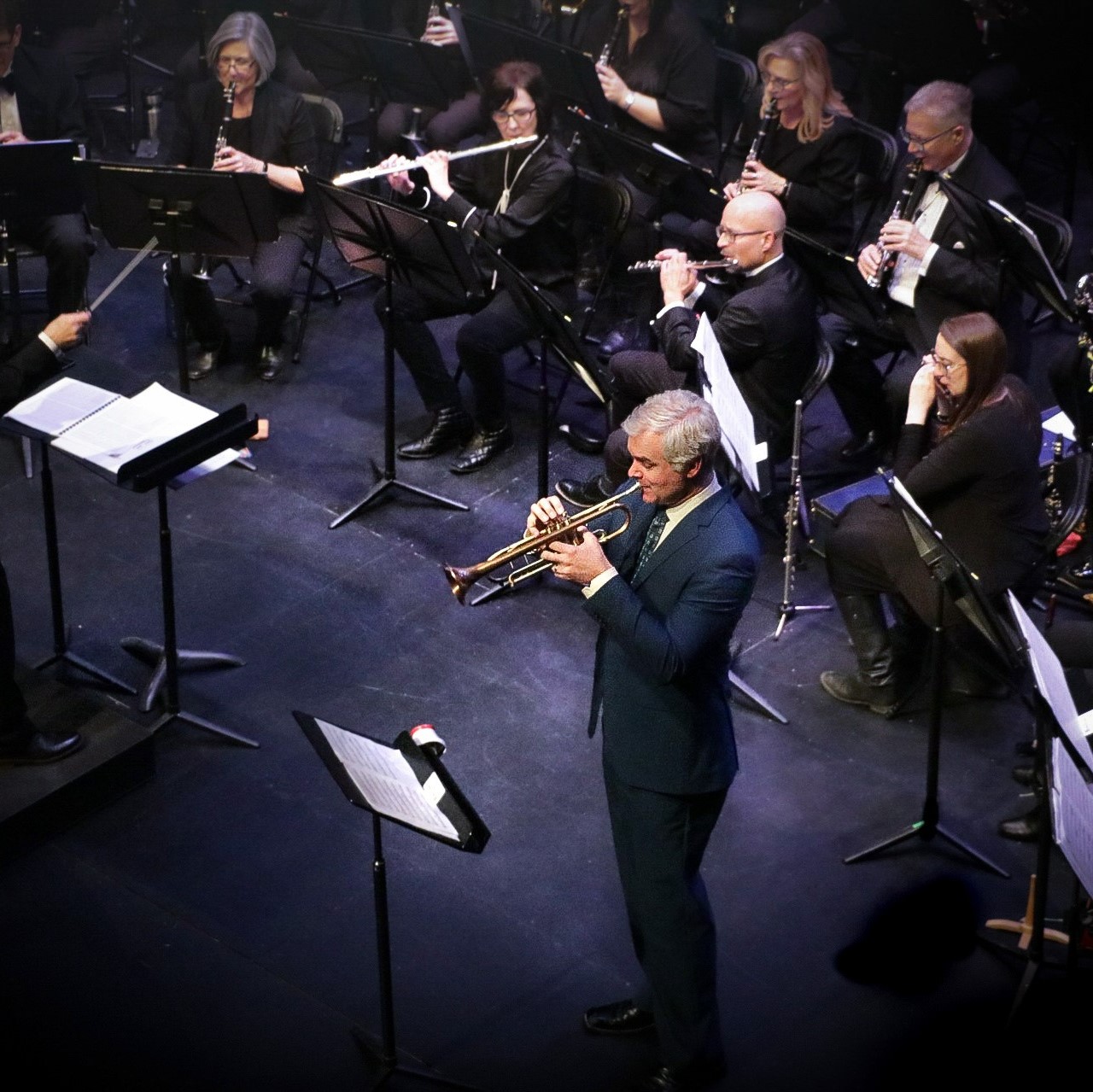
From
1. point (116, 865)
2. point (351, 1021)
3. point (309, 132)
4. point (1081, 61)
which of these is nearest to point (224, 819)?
point (116, 865)

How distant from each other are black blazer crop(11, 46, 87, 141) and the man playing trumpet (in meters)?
4.82

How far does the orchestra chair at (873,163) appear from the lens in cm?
714

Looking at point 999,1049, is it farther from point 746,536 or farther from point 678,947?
point 746,536

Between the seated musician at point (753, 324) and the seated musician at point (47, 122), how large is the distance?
2.75 metres

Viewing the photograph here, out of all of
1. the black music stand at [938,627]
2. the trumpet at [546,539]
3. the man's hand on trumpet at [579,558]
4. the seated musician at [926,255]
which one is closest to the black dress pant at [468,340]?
the seated musician at [926,255]

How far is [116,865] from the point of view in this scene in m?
4.61

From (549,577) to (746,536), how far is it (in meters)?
2.51

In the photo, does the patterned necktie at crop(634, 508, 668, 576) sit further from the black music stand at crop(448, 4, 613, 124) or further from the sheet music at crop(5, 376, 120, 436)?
the black music stand at crop(448, 4, 613, 124)

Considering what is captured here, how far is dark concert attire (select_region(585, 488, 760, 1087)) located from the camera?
350cm

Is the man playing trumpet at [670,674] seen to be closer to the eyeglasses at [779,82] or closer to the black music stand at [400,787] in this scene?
the black music stand at [400,787]

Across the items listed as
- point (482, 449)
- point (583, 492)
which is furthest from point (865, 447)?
point (482, 449)

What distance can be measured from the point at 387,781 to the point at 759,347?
2922 mm

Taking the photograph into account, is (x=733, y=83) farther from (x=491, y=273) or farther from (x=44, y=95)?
(x=44, y=95)

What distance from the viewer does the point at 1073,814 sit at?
3418 millimetres
